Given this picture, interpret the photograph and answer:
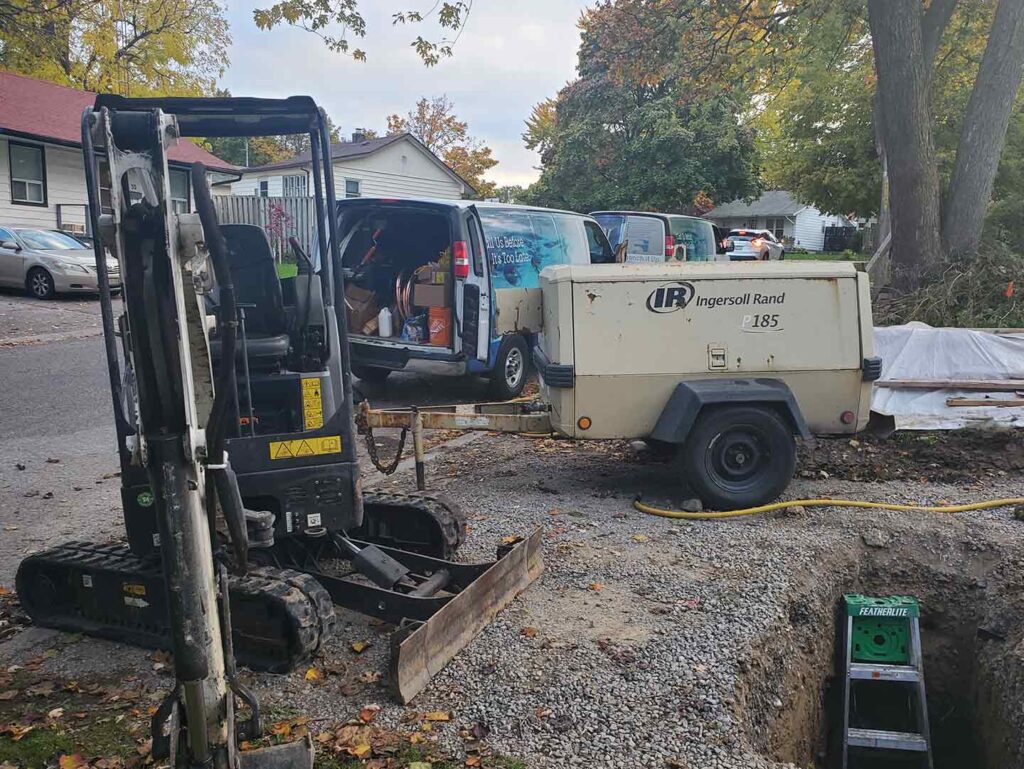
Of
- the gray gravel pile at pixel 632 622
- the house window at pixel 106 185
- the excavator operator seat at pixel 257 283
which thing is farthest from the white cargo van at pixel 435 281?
the house window at pixel 106 185

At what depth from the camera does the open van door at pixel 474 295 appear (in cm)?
894

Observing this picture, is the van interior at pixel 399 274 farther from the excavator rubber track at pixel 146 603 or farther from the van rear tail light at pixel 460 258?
the excavator rubber track at pixel 146 603

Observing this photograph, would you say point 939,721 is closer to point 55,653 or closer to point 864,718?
point 864,718

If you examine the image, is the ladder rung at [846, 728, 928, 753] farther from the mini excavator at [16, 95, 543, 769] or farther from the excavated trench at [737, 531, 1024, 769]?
the mini excavator at [16, 95, 543, 769]

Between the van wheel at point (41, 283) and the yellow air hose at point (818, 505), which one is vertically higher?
the van wheel at point (41, 283)

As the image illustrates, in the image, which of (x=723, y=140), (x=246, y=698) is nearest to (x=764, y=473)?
(x=246, y=698)

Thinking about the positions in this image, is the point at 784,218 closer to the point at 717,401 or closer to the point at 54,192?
the point at 54,192

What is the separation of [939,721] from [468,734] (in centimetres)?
429

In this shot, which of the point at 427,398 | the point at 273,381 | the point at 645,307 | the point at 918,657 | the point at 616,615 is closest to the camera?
the point at 273,381

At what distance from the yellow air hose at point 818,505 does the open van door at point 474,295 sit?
3160 mm

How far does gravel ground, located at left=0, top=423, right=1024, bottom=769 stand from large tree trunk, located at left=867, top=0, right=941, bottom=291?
17.9ft

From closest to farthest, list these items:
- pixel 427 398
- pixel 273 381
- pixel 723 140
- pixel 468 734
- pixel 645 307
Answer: pixel 468 734 < pixel 273 381 < pixel 645 307 < pixel 427 398 < pixel 723 140

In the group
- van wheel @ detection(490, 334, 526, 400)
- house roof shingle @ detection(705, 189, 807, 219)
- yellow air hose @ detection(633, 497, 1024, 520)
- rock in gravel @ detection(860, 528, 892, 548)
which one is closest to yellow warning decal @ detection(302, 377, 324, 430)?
yellow air hose @ detection(633, 497, 1024, 520)

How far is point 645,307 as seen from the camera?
6129 mm
